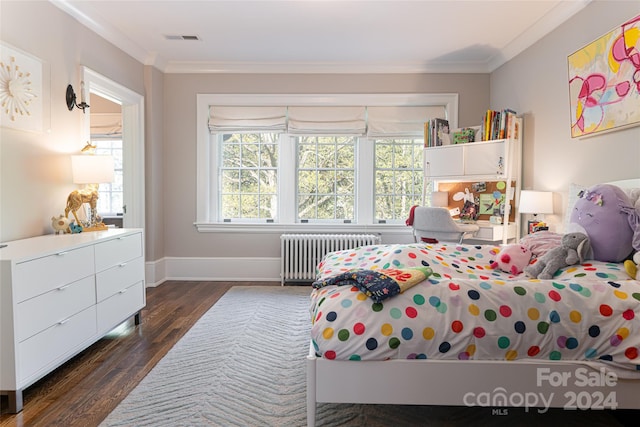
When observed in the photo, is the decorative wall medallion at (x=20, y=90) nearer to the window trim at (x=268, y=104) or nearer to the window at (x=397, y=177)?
the window trim at (x=268, y=104)

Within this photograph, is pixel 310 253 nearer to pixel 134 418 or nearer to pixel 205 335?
pixel 205 335

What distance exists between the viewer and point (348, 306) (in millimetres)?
1715

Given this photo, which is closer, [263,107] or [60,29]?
[60,29]

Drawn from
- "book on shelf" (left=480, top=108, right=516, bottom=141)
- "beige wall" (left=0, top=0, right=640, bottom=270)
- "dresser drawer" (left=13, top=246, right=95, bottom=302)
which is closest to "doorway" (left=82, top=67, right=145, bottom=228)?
"beige wall" (left=0, top=0, right=640, bottom=270)

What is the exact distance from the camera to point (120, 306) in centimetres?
297

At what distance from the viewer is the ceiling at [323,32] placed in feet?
10.4

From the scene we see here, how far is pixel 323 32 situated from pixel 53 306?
307 centimetres

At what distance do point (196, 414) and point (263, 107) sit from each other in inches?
141

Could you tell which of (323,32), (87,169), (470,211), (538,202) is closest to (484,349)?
(538,202)

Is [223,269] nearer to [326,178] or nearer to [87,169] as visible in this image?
[326,178]

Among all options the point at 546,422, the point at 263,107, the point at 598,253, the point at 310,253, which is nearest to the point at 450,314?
the point at 546,422

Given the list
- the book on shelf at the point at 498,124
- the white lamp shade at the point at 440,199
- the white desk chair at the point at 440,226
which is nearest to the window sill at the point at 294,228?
the white lamp shade at the point at 440,199

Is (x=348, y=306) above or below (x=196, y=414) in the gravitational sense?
above

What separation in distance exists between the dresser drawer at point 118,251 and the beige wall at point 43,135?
1.70ft
